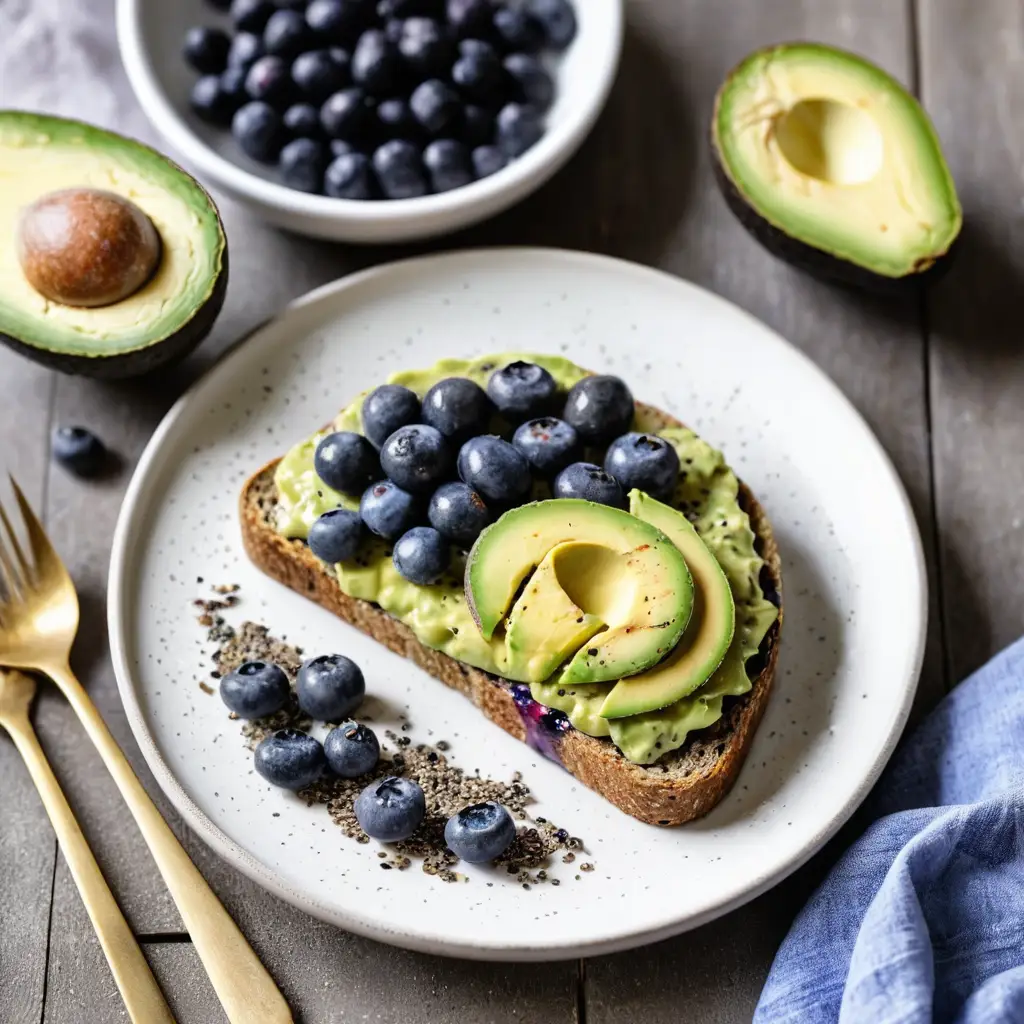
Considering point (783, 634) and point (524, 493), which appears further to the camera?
point (783, 634)

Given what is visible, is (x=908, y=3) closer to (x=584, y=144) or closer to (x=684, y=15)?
(x=684, y=15)

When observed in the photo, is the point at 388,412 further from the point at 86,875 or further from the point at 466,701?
the point at 86,875

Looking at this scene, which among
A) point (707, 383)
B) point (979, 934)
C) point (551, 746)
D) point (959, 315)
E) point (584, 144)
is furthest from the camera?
point (584, 144)

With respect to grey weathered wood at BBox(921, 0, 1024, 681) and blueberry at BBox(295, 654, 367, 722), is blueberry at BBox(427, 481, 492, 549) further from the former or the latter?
grey weathered wood at BBox(921, 0, 1024, 681)

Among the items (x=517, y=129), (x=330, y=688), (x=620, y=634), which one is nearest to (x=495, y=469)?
(x=620, y=634)

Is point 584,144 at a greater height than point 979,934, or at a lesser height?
greater

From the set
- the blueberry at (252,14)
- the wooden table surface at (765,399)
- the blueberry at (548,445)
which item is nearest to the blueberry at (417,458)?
the blueberry at (548,445)

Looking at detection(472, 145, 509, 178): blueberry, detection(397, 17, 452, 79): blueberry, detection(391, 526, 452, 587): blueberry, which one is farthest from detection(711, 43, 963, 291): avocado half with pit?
detection(391, 526, 452, 587): blueberry

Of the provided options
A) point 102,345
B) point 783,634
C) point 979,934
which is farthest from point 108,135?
point 979,934
